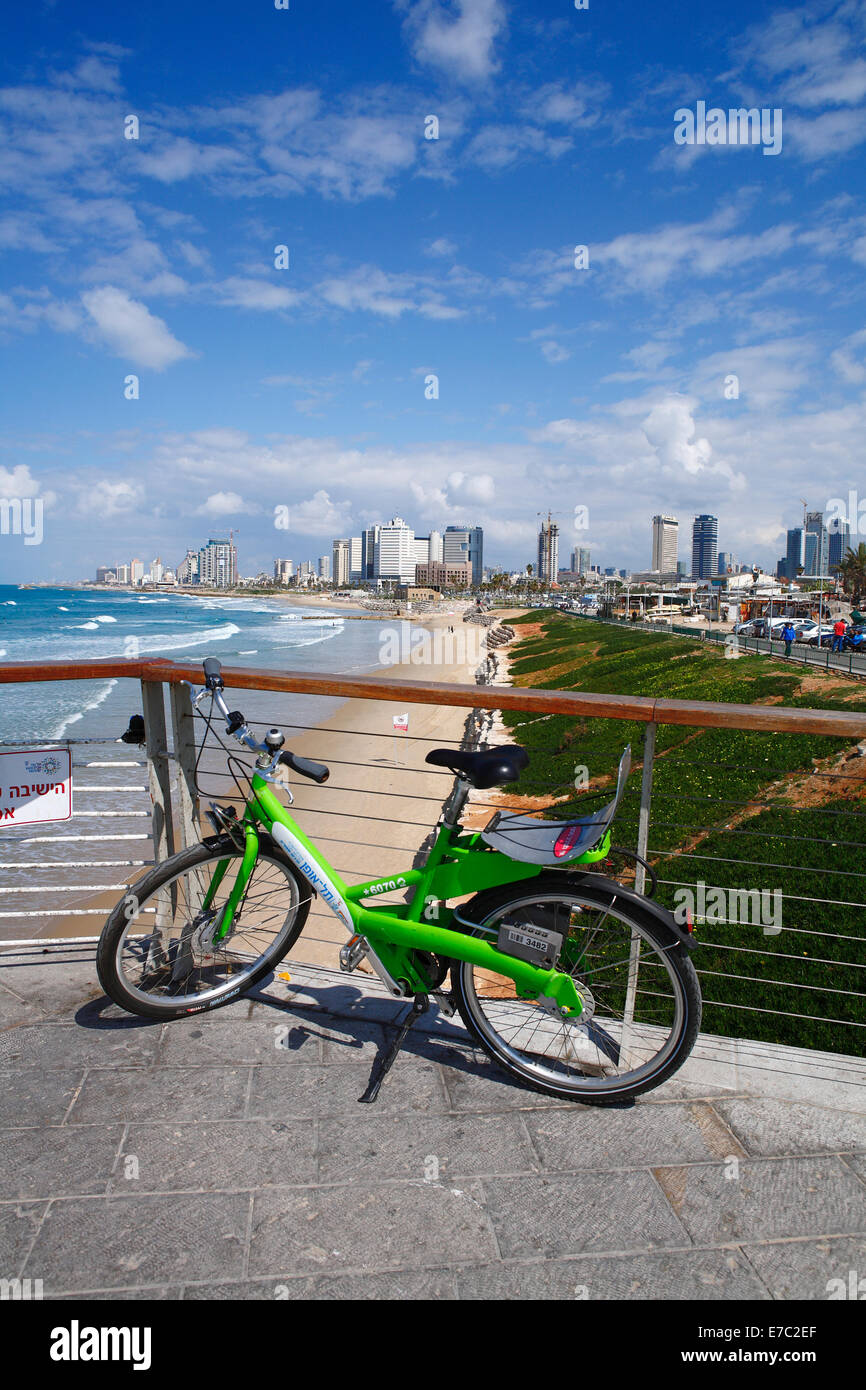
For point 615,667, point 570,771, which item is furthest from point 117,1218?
point 615,667

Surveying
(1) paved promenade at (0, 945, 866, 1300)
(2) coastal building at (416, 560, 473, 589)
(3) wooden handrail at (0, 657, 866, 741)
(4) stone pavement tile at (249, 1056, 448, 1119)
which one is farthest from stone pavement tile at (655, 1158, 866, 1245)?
(2) coastal building at (416, 560, 473, 589)

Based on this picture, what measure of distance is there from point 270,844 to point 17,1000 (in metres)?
1.24

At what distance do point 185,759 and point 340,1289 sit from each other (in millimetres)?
2134

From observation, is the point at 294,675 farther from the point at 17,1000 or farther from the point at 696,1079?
the point at 696,1079

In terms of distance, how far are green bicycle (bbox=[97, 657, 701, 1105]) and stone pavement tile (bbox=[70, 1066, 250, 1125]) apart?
1.12ft

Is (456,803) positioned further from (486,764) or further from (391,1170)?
(391,1170)

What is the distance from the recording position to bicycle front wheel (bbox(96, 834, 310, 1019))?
2.96 meters

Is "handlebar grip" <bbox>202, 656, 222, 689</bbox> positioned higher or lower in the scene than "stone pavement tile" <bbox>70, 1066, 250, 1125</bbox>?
higher

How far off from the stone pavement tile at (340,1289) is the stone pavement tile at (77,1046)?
1064mm

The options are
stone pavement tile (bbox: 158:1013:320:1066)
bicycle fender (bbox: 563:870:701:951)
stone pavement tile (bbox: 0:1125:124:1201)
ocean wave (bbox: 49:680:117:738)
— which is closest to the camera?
stone pavement tile (bbox: 0:1125:124:1201)

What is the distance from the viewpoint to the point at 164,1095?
263cm

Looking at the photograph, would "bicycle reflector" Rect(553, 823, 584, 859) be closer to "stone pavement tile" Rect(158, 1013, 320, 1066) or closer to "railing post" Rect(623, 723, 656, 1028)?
"railing post" Rect(623, 723, 656, 1028)

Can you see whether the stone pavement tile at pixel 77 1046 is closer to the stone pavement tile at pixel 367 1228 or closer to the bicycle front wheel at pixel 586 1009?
the stone pavement tile at pixel 367 1228
